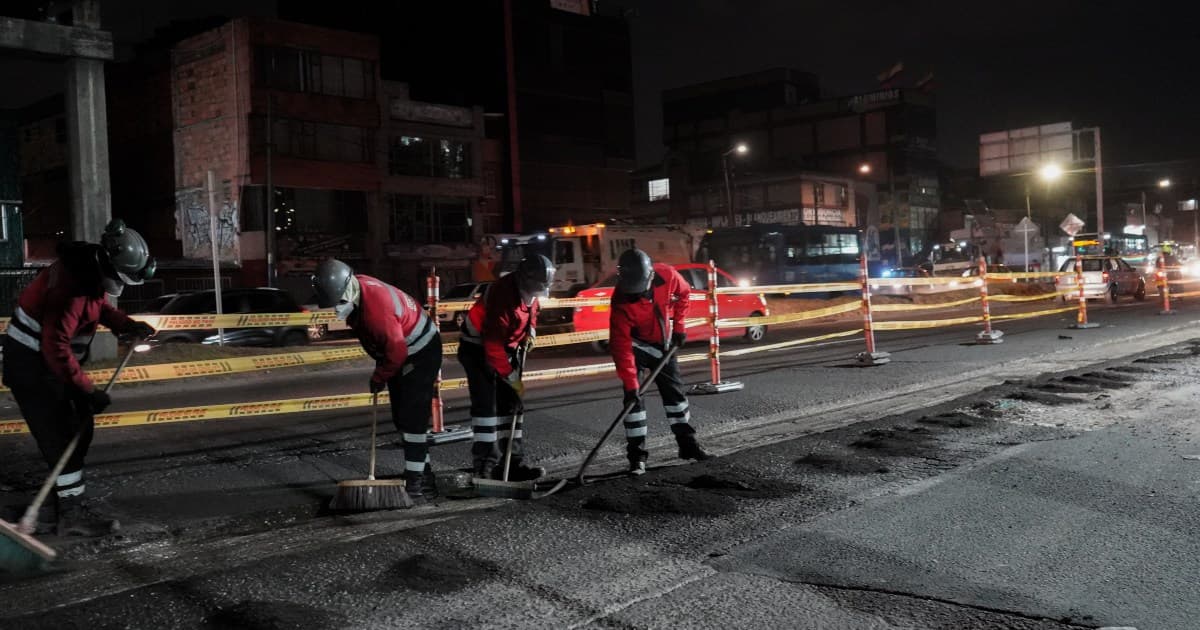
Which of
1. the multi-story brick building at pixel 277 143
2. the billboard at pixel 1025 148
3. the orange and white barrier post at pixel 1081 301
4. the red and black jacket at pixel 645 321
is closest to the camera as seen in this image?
the red and black jacket at pixel 645 321

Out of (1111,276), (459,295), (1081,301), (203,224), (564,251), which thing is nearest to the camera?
(1081,301)

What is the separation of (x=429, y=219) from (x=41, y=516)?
120 feet

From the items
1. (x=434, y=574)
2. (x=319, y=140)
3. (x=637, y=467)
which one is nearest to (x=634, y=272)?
(x=637, y=467)

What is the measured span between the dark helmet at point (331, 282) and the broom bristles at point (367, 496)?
109 cm

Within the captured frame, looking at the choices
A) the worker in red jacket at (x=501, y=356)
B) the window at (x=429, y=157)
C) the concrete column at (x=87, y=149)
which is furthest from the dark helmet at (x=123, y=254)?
the window at (x=429, y=157)

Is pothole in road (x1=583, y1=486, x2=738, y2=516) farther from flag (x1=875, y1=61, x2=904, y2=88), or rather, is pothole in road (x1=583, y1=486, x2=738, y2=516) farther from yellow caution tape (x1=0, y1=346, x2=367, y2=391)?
flag (x1=875, y1=61, x2=904, y2=88)

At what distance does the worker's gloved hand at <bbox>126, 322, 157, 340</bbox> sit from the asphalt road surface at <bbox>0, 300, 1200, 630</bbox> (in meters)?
Result: 1.09

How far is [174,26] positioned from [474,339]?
41.5 m

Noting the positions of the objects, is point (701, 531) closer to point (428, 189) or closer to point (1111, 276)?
point (1111, 276)

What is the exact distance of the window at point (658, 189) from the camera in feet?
228

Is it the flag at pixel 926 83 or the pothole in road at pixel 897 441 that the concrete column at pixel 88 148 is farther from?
the flag at pixel 926 83

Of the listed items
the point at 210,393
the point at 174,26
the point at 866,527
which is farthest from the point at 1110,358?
the point at 174,26

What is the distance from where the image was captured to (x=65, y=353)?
522cm

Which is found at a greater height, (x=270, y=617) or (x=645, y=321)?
(x=645, y=321)
